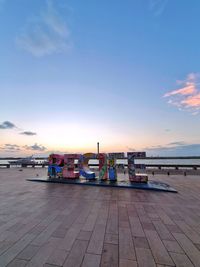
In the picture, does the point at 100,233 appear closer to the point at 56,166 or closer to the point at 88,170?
the point at 88,170

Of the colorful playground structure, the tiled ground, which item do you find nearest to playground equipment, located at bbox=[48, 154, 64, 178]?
the colorful playground structure

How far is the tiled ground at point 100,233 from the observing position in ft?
9.55

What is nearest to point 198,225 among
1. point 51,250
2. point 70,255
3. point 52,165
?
point 70,255

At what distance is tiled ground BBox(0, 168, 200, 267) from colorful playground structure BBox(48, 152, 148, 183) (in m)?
4.14

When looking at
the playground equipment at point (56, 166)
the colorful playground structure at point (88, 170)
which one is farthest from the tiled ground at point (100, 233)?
the playground equipment at point (56, 166)

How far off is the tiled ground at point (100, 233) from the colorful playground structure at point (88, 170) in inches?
163

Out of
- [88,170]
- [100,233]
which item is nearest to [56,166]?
[88,170]

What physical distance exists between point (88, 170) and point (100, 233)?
28.8ft

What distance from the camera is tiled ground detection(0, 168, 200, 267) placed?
115 inches

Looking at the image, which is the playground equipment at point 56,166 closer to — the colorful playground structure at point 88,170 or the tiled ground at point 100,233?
the colorful playground structure at point 88,170

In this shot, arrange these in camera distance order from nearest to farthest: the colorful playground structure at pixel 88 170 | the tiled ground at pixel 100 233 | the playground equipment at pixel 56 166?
the tiled ground at pixel 100 233
the colorful playground structure at pixel 88 170
the playground equipment at pixel 56 166

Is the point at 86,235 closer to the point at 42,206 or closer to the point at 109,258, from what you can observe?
the point at 109,258

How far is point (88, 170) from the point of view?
12.6 m

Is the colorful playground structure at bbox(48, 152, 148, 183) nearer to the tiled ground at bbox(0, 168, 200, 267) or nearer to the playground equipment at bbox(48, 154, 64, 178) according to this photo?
the playground equipment at bbox(48, 154, 64, 178)
